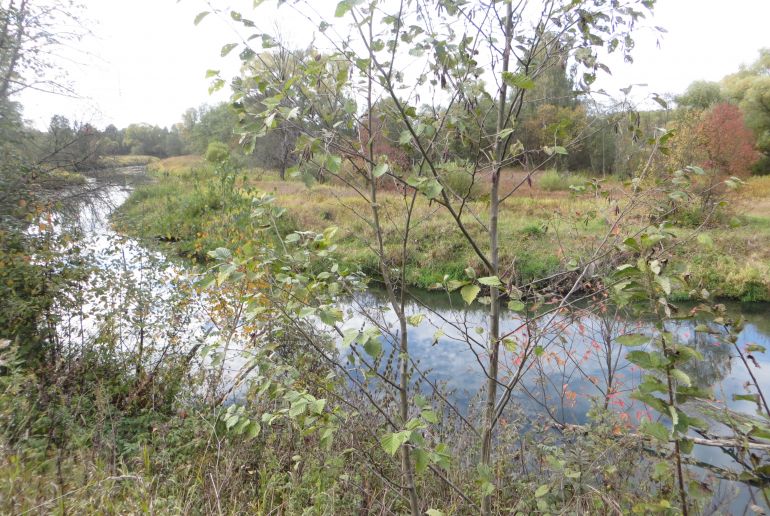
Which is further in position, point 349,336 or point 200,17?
point 200,17

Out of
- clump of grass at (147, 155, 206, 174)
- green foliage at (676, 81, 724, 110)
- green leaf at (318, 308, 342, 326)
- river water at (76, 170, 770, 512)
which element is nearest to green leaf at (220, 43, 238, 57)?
green leaf at (318, 308, 342, 326)

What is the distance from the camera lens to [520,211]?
46.2ft

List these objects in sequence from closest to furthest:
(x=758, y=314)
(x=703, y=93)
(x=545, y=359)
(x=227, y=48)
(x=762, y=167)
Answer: (x=227, y=48) < (x=545, y=359) < (x=758, y=314) < (x=762, y=167) < (x=703, y=93)

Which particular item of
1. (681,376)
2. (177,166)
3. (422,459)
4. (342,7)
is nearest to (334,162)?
(342,7)

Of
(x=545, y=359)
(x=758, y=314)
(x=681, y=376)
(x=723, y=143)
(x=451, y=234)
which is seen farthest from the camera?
(x=723, y=143)

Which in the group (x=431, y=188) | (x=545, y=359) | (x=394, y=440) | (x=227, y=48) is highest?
(x=227, y=48)

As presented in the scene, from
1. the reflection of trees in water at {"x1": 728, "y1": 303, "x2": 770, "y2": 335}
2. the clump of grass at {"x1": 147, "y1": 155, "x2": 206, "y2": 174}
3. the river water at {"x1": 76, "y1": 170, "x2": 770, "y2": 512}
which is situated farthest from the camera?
the clump of grass at {"x1": 147, "y1": 155, "x2": 206, "y2": 174}

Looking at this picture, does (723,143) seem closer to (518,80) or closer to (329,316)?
(518,80)

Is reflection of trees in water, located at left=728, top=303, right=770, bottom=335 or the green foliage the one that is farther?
the green foliage

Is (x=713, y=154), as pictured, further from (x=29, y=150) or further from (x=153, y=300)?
(x=29, y=150)

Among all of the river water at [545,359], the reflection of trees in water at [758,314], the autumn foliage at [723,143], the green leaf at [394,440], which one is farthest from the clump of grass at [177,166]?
the green leaf at [394,440]

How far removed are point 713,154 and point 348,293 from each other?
47.7ft

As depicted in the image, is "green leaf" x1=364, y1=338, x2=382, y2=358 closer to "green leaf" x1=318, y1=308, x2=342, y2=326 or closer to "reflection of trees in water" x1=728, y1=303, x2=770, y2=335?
"green leaf" x1=318, y1=308, x2=342, y2=326

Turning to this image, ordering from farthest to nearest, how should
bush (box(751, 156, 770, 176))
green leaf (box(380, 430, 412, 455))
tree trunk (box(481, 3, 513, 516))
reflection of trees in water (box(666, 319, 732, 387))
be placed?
1. bush (box(751, 156, 770, 176))
2. reflection of trees in water (box(666, 319, 732, 387))
3. tree trunk (box(481, 3, 513, 516))
4. green leaf (box(380, 430, 412, 455))
